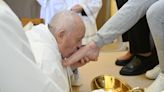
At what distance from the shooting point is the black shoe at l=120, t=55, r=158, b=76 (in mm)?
1945

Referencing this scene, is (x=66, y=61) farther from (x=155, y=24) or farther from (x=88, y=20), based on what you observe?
(x=88, y=20)

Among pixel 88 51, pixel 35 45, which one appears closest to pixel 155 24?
pixel 88 51

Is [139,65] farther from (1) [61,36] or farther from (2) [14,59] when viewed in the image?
(2) [14,59]

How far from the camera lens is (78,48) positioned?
1.38 meters

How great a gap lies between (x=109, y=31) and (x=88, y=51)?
0.17 meters

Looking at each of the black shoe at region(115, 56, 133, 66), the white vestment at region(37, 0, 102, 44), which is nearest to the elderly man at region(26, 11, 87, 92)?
the black shoe at region(115, 56, 133, 66)

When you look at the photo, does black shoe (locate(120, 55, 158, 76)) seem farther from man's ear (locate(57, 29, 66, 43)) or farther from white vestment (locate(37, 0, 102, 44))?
man's ear (locate(57, 29, 66, 43))

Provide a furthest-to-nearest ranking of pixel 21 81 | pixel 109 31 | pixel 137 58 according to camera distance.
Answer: pixel 137 58, pixel 109 31, pixel 21 81

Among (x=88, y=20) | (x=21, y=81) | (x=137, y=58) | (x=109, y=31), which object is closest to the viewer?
(x=21, y=81)

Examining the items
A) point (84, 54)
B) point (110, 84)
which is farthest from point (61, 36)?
point (110, 84)

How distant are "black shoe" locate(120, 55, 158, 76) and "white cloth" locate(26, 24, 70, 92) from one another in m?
0.84

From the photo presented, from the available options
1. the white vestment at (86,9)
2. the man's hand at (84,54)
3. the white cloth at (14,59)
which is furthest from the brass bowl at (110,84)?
the white cloth at (14,59)

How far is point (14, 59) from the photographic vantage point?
537mm

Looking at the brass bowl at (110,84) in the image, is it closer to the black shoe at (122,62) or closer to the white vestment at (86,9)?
the black shoe at (122,62)
